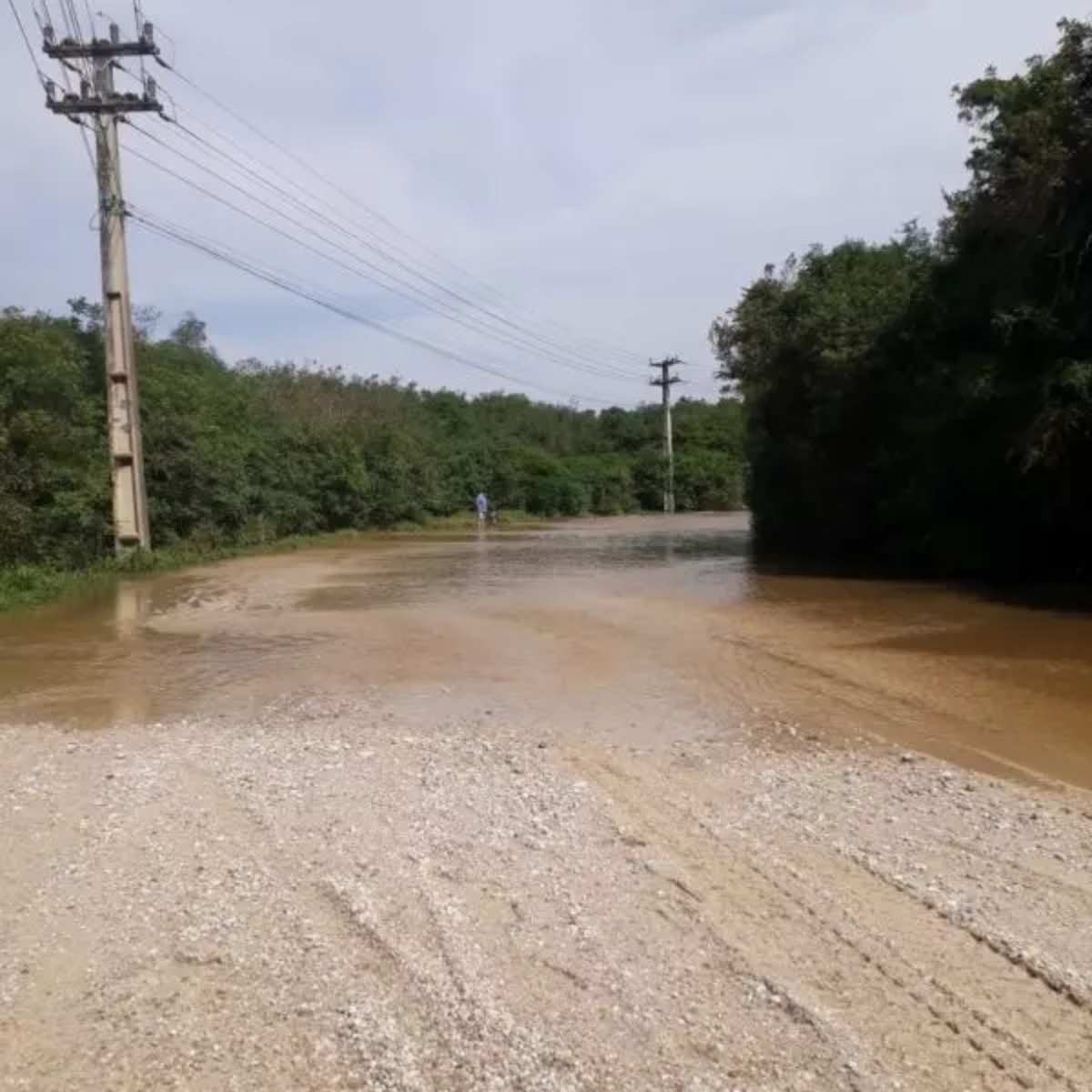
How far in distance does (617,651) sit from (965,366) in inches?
326

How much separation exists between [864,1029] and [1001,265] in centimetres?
1627

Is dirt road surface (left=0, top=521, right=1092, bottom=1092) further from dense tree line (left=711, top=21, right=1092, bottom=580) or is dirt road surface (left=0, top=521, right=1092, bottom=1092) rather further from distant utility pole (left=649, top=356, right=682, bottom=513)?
distant utility pole (left=649, top=356, right=682, bottom=513)

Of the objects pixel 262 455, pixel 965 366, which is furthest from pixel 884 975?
pixel 262 455

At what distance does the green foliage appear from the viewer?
24.1m

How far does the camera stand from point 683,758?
7.88 m

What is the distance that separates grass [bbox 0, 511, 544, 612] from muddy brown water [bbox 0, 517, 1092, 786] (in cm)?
80

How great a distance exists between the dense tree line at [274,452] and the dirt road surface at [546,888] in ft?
48.6

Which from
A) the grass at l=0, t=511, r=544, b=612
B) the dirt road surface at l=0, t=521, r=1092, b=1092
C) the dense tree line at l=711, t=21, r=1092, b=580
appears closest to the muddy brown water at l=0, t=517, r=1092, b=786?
the dirt road surface at l=0, t=521, r=1092, b=1092

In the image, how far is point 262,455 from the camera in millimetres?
38125

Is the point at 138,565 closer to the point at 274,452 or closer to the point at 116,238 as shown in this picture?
the point at 116,238

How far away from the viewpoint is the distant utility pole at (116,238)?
87.0 ft

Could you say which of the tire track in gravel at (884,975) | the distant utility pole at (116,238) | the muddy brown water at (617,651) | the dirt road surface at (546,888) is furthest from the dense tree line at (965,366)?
the distant utility pole at (116,238)

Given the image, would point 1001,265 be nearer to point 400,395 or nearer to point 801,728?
point 801,728

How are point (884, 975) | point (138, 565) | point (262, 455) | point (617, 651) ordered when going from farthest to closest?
point (262, 455) < point (138, 565) < point (617, 651) < point (884, 975)
